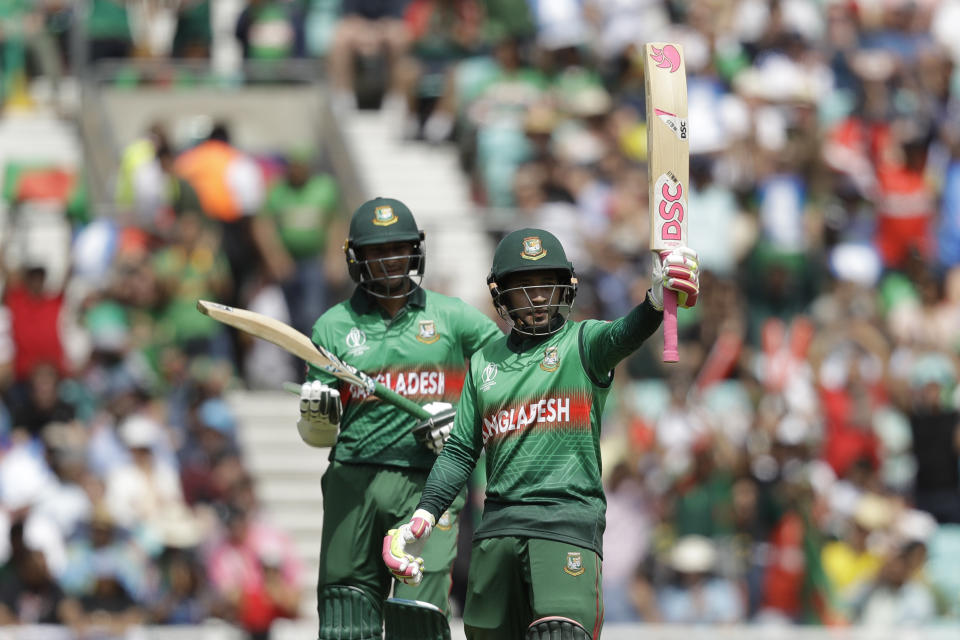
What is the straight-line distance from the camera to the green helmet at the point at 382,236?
10680 mm

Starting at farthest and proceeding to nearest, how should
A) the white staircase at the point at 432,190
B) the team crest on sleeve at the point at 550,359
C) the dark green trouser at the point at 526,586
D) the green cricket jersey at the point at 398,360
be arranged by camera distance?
the white staircase at the point at 432,190 < the green cricket jersey at the point at 398,360 < the team crest on sleeve at the point at 550,359 < the dark green trouser at the point at 526,586

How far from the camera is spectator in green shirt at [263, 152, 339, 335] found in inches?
704

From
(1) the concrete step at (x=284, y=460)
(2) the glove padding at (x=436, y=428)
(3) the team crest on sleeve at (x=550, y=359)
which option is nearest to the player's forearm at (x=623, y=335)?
(3) the team crest on sleeve at (x=550, y=359)

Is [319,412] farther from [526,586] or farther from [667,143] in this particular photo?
[667,143]

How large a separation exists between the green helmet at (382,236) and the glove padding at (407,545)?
178 centimetres

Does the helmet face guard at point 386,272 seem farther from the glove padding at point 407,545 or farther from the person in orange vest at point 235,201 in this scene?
the person in orange vest at point 235,201

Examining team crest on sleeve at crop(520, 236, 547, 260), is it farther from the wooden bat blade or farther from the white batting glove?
the wooden bat blade

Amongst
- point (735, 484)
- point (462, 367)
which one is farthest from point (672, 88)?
point (735, 484)

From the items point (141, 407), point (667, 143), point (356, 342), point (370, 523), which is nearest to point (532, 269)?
point (667, 143)

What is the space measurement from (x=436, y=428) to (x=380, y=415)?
1.33 feet

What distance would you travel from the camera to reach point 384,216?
10.7 metres

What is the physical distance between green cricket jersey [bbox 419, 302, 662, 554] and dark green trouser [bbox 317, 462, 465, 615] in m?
1.05

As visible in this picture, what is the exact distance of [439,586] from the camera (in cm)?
1040

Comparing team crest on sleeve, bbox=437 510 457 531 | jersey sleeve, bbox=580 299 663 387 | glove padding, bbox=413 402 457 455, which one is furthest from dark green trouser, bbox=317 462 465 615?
Answer: jersey sleeve, bbox=580 299 663 387
